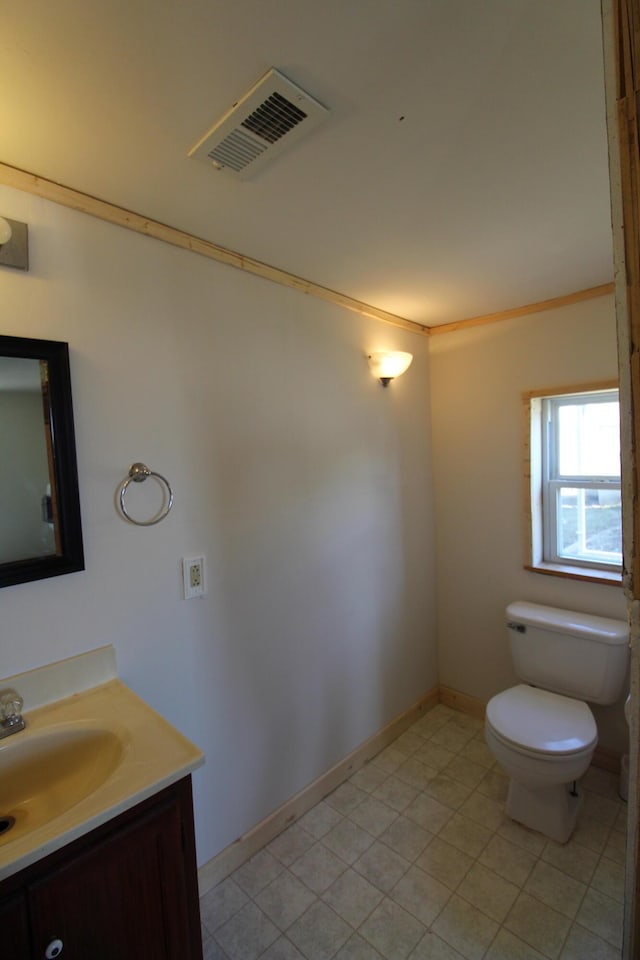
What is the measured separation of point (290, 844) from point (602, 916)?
111 cm

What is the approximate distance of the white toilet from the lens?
173 cm

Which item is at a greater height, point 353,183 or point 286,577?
point 353,183

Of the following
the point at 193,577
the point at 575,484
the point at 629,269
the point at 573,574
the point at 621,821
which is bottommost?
the point at 621,821

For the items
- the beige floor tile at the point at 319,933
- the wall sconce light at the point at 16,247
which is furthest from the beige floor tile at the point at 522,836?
the wall sconce light at the point at 16,247

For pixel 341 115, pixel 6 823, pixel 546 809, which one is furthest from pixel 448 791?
pixel 341 115

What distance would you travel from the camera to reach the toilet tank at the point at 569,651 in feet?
6.53

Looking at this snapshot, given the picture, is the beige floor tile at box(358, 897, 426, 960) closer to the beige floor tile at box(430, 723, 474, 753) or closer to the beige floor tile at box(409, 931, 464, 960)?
the beige floor tile at box(409, 931, 464, 960)

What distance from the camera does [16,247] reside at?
1.17m

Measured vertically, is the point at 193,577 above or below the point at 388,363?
below

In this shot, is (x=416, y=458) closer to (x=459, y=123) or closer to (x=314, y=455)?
(x=314, y=455)

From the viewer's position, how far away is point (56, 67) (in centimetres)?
87

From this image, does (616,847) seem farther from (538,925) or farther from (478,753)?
(478,753)

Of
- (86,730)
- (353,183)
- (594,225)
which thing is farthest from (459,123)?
(86,730)

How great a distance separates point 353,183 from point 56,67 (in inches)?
28.4
